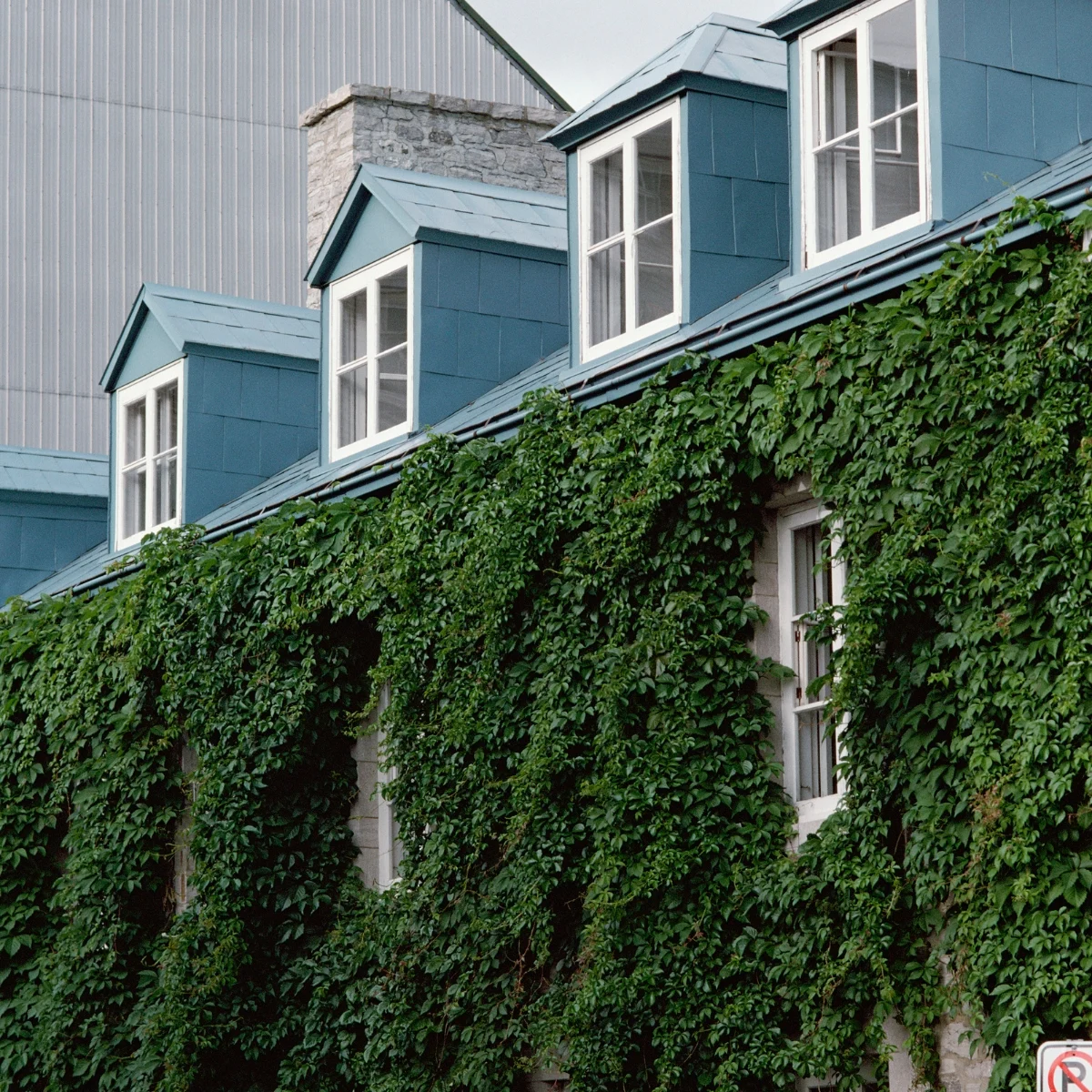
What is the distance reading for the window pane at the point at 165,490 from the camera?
21.5 metres

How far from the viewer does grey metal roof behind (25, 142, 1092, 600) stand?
42.4 ft

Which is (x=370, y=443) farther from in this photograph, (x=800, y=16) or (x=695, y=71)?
(x=800, y=16)

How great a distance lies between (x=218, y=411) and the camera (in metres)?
21.3

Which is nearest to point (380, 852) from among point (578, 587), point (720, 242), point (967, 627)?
point (578, 587)

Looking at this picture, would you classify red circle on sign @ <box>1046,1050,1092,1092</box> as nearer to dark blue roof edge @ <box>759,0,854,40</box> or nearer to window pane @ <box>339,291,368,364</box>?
dark blue roof edge @ <box>759,0,854,40</box>

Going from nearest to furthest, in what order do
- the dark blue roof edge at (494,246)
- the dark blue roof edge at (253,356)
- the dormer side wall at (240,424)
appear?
the dark blue roof edge at (494,246) < the dormer side wall at (240,424) < the dark blue roof edge at (253,356)

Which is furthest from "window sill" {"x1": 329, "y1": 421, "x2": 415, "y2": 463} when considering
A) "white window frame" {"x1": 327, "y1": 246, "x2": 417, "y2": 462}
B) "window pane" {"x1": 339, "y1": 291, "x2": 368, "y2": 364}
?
"window pane" {"x1": 339, "y1": 291, "x2": 368, "y2": 364}

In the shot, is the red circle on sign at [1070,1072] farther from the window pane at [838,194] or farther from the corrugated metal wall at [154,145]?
the corrugated metal wall at [154,145]

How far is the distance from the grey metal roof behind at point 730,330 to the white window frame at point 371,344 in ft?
0.52

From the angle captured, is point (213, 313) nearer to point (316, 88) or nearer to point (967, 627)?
point (316, 88)

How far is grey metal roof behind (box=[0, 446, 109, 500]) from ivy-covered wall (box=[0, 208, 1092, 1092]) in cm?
534

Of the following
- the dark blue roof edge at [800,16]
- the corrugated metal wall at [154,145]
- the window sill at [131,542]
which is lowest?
the window sill at [131,542]

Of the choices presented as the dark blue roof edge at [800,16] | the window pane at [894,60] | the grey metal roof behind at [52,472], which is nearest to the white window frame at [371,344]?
the dark blue roof edge at [800,16]

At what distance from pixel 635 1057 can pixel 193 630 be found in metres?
6.03
